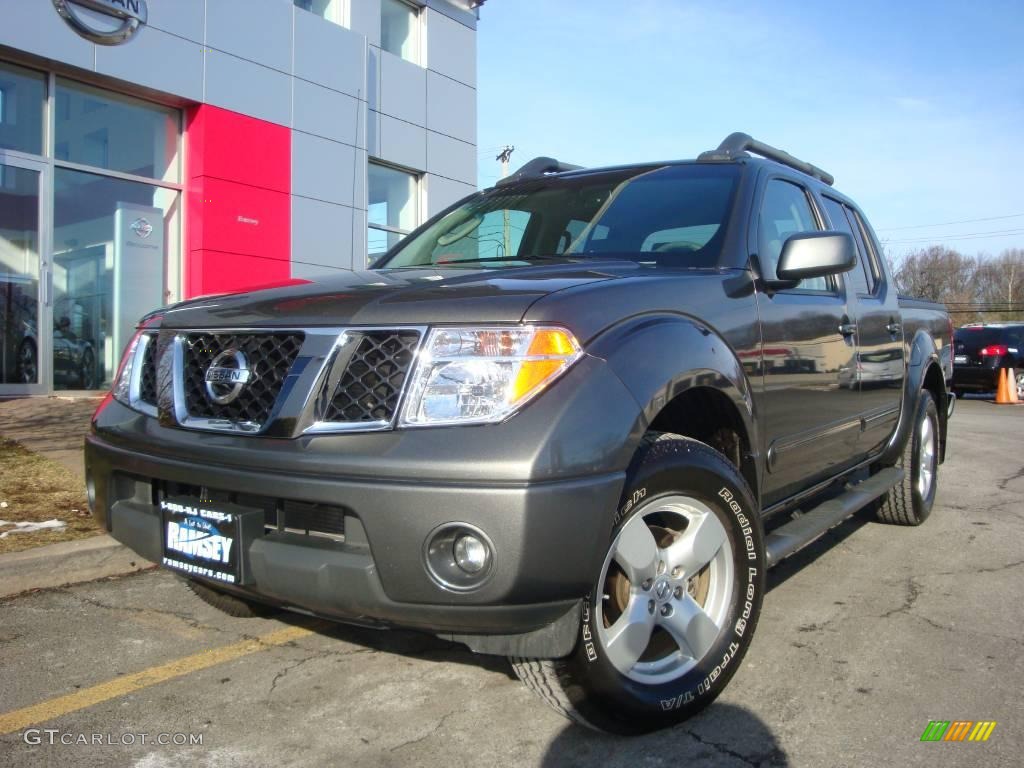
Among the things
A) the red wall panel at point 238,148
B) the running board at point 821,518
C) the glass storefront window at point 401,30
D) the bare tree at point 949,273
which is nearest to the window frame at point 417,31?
the glass storefront window at point 401,30

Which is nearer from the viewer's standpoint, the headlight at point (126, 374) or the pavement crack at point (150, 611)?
the headlight at point (126, 374)

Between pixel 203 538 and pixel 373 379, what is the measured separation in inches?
26.1

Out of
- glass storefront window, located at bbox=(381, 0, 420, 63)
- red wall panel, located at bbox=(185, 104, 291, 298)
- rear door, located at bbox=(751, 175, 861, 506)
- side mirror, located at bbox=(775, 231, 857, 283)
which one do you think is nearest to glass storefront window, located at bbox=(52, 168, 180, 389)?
red wall panel, located at bbox=(185, 104, 291, 298)

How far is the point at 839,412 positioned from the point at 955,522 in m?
2.43

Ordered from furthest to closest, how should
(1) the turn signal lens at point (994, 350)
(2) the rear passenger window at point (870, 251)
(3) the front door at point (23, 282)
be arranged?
(1) the turn signal lens at point (994, 350)
(3) the front door at point (23, 282)
(2) the rear passenger window at point (870, 251)

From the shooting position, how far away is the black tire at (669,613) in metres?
2.22

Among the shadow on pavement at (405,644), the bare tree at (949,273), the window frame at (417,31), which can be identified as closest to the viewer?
the shadow on pavement at (405,644)

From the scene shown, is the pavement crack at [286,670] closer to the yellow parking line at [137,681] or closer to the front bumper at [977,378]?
the yellow parking line at [137,681]

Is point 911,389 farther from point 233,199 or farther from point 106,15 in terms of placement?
point 106,15

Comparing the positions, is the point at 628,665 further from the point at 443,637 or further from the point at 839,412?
the point at 839,412

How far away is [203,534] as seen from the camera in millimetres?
2334

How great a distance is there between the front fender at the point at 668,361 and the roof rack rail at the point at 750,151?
124 centimetres

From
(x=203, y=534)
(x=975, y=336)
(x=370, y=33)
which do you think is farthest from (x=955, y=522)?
(x=975, y=336)

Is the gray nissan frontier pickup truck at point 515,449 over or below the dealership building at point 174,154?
below
